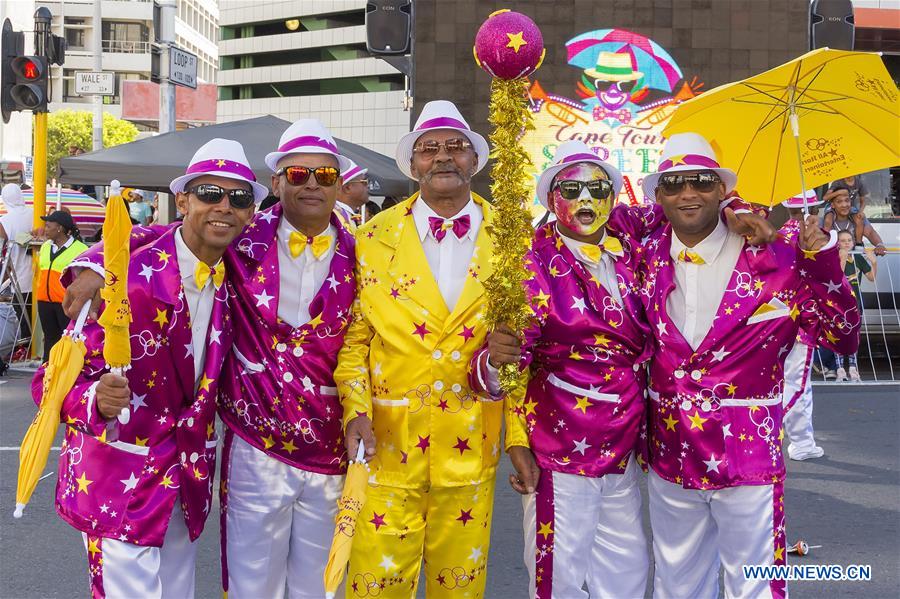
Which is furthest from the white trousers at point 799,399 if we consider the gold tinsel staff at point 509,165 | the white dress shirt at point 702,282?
the gold tinsel staff at point 509,165

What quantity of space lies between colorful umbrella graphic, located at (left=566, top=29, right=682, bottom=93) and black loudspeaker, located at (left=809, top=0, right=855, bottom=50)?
2.21 m

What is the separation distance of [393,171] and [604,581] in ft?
30.9

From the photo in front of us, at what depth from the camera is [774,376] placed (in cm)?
400

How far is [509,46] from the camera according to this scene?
11.6ft

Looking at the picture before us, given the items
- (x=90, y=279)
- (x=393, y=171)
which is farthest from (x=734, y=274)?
(x=393, y=171)

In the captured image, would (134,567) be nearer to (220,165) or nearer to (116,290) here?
(116,290)

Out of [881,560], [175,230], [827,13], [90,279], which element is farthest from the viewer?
[827,13]

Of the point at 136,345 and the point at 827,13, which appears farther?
the point at 827,13

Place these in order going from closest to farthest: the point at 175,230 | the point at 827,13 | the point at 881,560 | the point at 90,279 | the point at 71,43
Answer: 1. the point at 90,279
2. the point at 175,230
3. the point at 881,560
4. the point at 827,13
5. the point at 71,43

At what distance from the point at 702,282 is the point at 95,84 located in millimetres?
12695

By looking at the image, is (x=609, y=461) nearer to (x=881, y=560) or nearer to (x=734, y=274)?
(x=734, y=274)

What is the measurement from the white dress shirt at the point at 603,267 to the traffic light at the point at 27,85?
33.2 ft

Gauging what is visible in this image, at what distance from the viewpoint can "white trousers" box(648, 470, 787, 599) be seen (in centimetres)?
390

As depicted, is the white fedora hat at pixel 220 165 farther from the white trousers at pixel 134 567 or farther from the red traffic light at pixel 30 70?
the red traffic light at pixel 30 70
